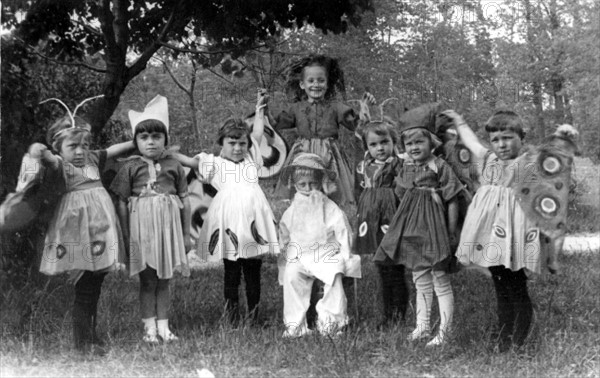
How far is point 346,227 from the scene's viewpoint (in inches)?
184

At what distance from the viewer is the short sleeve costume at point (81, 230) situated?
427 centimetres

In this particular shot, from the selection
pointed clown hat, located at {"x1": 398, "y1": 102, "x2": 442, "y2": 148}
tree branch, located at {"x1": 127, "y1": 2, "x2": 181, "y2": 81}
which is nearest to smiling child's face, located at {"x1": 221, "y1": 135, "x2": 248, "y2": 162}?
tree branch, located at {"x1": 127, "y1": 2, "x2": 181, "y2": 81}

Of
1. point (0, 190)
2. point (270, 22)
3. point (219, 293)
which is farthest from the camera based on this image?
point (219, 293)

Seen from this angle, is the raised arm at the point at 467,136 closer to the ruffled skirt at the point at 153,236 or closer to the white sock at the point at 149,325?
the ruffled skirt at the point at 153,236

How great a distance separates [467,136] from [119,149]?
2141 mm

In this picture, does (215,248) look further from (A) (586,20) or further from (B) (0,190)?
(A) (586,20)

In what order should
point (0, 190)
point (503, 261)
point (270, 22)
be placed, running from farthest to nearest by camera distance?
point (270, 22) < point (0, 190) < point (503, 261)

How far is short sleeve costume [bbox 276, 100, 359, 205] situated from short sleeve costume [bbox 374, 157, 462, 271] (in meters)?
0.52

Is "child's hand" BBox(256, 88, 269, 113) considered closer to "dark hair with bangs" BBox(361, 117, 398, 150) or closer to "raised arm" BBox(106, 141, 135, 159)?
"dark hair with bangs" BBox(361, 117, 398, 150)

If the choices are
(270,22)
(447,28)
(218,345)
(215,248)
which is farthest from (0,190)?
(447,28)

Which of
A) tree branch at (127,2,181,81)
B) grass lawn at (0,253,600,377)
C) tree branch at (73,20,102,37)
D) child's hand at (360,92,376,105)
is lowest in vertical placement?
grass lawn at (0,253,600,377)

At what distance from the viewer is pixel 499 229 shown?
13.7 feet

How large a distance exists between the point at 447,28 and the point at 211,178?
5.92ft

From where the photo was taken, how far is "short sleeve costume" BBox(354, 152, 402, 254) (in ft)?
15.2
